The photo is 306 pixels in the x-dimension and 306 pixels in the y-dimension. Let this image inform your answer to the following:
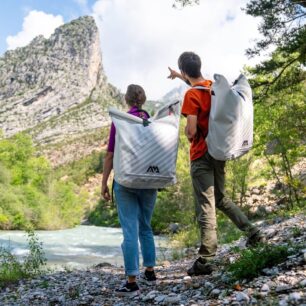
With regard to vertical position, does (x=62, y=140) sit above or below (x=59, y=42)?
below

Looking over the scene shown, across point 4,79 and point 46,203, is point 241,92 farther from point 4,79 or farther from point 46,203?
point 4,79

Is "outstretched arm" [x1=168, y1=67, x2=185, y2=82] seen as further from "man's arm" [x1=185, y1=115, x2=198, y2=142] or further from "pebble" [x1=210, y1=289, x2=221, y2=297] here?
"pebble" [x1=210, y1=289, x2=221, y2=297]

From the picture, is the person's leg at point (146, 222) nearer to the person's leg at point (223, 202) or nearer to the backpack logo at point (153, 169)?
the backpack logo at point (153, 169)

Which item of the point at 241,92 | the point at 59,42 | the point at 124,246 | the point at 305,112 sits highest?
the point at 59,42

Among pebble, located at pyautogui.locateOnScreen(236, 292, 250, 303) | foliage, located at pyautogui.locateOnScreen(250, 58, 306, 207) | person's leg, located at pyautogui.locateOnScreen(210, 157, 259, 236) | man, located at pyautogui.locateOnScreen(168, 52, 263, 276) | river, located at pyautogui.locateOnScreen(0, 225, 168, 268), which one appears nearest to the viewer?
pebble, located at pyautogui.locateOnScreen(236, 292, 250, 303)

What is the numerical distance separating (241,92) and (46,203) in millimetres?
55530

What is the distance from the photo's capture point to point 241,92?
4898mm

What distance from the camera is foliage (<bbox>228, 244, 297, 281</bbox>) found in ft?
13.6

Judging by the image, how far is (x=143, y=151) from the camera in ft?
15.5

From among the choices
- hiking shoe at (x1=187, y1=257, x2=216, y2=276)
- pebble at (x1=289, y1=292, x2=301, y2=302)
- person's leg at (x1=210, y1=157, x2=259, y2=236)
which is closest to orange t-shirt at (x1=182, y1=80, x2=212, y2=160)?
person's leg at (x1=210, y1=157, x2=259, y2=236)

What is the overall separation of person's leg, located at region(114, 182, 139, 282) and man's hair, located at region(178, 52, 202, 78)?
1474 millimetres

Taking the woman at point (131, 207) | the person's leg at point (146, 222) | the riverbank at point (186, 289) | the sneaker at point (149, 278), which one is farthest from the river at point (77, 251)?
the woman at point (131, 207)

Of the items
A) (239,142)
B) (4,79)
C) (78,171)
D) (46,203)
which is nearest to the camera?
(239,142)

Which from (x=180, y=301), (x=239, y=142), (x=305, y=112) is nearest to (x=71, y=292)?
(x=180, y=301)
